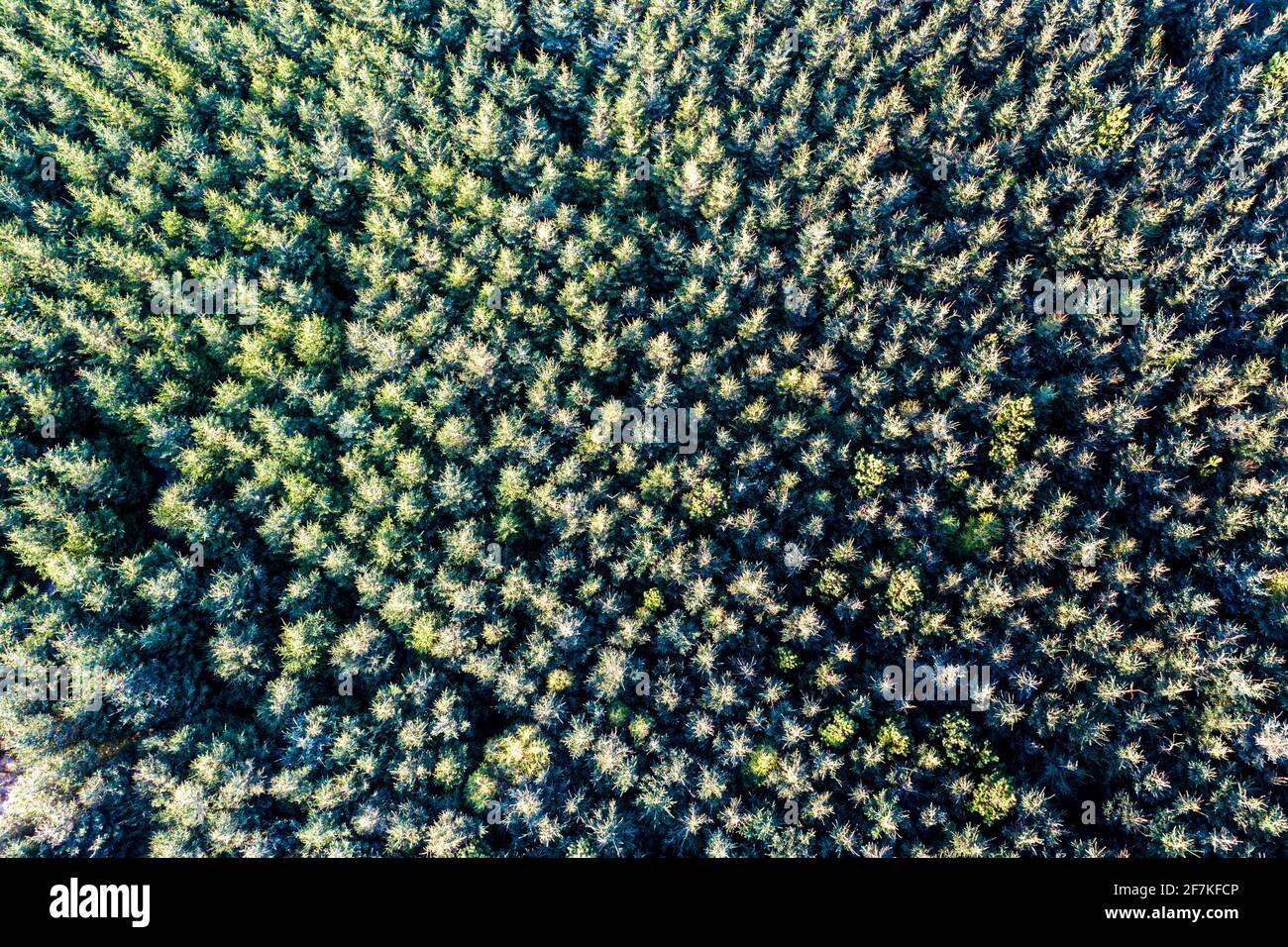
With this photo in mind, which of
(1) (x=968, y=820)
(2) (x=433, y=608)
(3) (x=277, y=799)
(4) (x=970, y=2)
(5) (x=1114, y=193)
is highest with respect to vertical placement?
(4) (x=970, y=2)

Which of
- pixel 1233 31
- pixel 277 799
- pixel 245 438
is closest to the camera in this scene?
pixel 277 799

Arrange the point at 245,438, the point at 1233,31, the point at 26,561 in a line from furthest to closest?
the point at 1233,31
the point at 245,438
the point at 26,561

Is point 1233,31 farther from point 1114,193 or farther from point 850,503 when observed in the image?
point 850,503

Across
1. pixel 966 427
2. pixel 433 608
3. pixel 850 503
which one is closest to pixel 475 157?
pixel 433 608

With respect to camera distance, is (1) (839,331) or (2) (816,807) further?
(1) (839,331)

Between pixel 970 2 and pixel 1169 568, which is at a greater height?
pixel 970 2

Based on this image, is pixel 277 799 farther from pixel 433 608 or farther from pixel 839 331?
pixel 839 331

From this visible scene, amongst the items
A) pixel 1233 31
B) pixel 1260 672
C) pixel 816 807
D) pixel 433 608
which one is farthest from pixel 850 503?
pixel 1233 31
